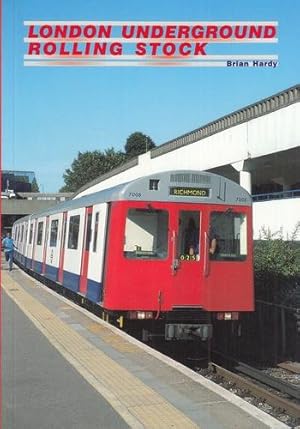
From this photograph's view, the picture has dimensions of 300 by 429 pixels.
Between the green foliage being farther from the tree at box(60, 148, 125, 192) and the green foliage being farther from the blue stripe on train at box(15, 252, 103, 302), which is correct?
the tree at box(60, 148, 125, 192)

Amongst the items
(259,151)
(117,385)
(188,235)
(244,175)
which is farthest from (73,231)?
(244,175)

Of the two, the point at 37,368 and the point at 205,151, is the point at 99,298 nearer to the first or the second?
the point at 37,368

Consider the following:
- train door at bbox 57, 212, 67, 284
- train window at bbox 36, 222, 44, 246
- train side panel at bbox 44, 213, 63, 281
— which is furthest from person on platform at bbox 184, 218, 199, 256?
train window at bbox 36, 222, 44, 246

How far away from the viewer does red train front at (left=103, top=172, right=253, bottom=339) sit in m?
10.1

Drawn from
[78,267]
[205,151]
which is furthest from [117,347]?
[205,151]

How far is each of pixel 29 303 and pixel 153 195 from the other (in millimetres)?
5819

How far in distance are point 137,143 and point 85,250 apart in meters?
101

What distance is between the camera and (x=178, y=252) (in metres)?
10.2

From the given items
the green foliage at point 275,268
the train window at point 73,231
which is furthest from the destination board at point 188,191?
the green foliage at point 275,268

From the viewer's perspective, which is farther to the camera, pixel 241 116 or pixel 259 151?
pixel 241 116

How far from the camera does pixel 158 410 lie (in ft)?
18.9

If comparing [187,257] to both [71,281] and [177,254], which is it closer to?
[177,254]

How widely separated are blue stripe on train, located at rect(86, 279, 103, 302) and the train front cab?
67 cm

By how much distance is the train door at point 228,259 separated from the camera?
33.7ft
